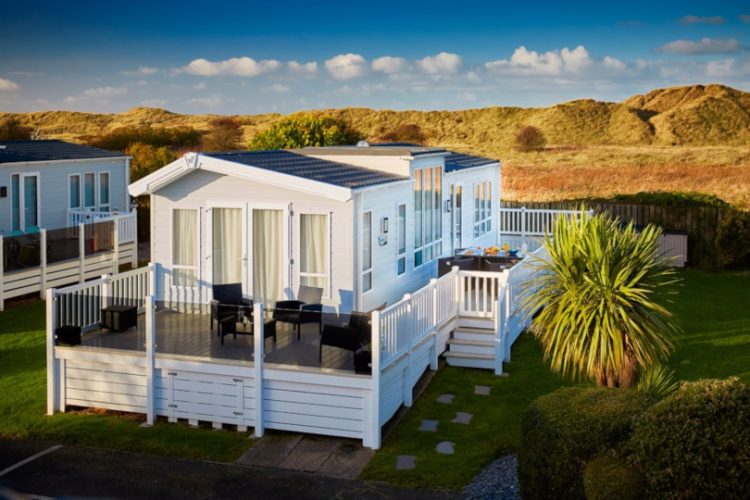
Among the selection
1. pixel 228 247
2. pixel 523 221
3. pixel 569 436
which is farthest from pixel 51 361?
pixel 523 221

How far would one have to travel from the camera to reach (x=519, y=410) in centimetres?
1219

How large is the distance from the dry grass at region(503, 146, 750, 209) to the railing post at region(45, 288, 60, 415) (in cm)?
2921

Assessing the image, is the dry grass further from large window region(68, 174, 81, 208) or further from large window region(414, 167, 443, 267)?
large window region(414, 167, 443, 267)

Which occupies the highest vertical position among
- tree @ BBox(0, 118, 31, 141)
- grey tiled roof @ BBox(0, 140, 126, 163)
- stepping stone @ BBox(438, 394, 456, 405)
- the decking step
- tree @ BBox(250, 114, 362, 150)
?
tree @ BBox(0, 118, 31, 141)

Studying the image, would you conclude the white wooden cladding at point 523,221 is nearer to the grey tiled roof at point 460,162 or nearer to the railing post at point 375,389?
the grey tiled roof at point 460,162

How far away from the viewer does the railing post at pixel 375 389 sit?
35.0 ft

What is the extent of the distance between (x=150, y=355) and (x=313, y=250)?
11.9 ft

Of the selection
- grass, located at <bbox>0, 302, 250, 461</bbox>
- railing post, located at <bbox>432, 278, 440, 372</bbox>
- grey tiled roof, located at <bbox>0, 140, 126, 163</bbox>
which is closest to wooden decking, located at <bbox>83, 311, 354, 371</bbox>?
grass, located at <bbox>0, 302, 250, 461</bbox>

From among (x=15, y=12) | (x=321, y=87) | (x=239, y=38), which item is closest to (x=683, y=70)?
(x=321, y=87)

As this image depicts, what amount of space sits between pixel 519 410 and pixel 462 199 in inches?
349

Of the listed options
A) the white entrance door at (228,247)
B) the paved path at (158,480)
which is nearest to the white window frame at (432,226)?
the white entrance door at (228,247)

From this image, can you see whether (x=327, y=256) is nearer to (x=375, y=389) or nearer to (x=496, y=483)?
(x=375, y=389)

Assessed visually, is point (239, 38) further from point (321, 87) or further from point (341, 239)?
point (341, 239)

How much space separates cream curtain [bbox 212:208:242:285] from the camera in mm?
14484
